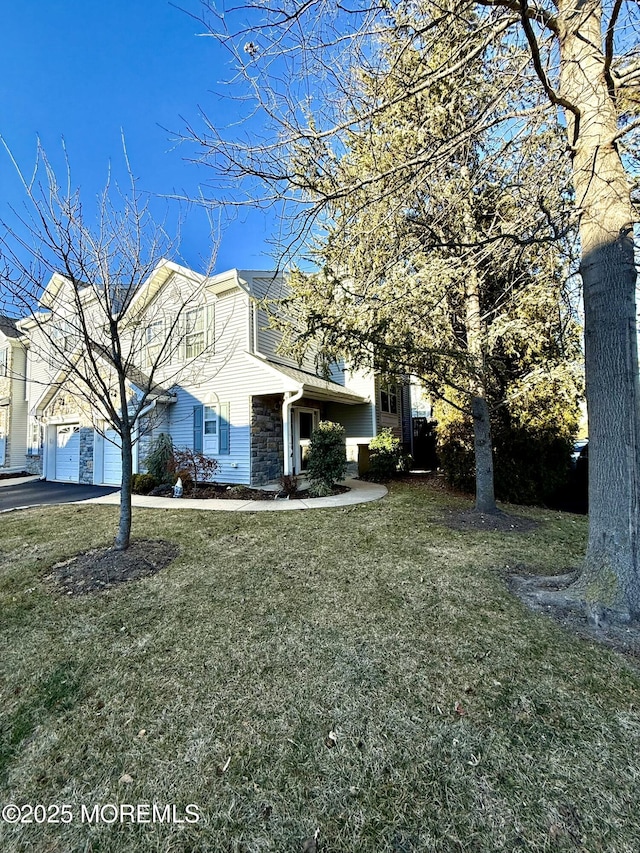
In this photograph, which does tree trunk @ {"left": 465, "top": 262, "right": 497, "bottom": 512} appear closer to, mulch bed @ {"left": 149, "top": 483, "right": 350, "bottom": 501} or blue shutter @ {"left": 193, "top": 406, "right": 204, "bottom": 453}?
mulch bed @ {"left": 149, "top": 483, "right": 350, "bottom": 501}

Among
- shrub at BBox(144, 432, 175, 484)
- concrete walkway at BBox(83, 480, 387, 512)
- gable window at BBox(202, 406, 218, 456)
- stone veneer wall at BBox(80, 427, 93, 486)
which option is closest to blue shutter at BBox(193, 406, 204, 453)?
gable window at BBox(202, 406, 218, 456)

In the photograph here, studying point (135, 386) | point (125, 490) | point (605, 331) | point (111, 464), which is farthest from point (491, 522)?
point (111, 464)

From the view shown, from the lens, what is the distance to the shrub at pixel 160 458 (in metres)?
10.9

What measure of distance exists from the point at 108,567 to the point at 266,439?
22.4ft

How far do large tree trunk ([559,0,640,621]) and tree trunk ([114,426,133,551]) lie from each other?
198 inches

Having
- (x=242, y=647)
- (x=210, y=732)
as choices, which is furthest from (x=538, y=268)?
(x=210, y=732)

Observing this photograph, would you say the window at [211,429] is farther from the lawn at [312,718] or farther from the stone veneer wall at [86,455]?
the lawn at [312,718]

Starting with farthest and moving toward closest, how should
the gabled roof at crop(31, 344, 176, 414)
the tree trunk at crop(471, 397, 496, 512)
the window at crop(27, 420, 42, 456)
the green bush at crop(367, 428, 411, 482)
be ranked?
the window at crop(27, 420, 42, 456) < the green bush at crop(367, 428, 411, 482) < the gabled roof at crop(31, 344, 176, 414) < the tree trunk at crop(471, 397, 496, 512)

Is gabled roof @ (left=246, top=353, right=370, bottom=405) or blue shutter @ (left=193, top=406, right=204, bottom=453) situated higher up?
gabled roof @ (left=246, top=353, right=370, bottom=405)

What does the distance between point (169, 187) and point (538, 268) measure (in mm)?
5930

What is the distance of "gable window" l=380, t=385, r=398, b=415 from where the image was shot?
578 inches

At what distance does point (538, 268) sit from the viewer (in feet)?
21.7

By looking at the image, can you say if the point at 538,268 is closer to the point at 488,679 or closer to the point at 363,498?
the point at 363,498

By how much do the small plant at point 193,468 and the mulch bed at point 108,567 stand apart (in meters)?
4.92
